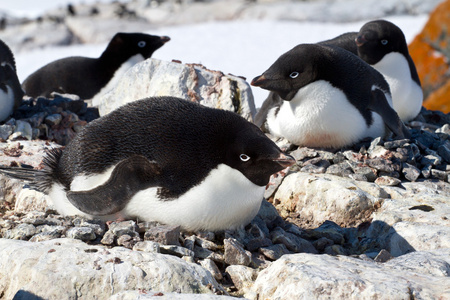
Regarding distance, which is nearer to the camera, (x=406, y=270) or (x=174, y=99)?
(x=406, y=270)

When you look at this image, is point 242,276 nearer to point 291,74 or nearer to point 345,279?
point 345,279

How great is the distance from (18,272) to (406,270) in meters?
2.02

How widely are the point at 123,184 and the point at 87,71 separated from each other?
501cm

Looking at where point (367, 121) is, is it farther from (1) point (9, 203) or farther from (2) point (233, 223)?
(1) point (9, 203)

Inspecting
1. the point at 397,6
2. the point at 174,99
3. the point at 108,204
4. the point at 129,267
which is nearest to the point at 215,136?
the point at 174,99

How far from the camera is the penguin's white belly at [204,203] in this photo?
12.9 ft

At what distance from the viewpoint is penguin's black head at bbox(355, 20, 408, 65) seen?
6.89 meters

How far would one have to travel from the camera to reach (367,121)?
579 cm

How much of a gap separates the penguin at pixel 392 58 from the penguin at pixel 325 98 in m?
1.08

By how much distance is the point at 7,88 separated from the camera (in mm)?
6477

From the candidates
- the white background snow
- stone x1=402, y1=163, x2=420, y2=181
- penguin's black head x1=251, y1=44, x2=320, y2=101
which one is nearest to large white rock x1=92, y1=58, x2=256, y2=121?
penguin's black head x1=251, y1=44, x2=320, y2=101

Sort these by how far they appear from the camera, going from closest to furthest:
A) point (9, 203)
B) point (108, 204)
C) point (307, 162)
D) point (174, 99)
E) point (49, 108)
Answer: point (108, 204), point (174, 99), point (9, 203), point (307, 162), point (49, 108)

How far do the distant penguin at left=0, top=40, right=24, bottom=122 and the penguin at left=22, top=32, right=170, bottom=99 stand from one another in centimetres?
150


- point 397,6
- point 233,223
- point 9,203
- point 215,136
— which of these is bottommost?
point 397,6
